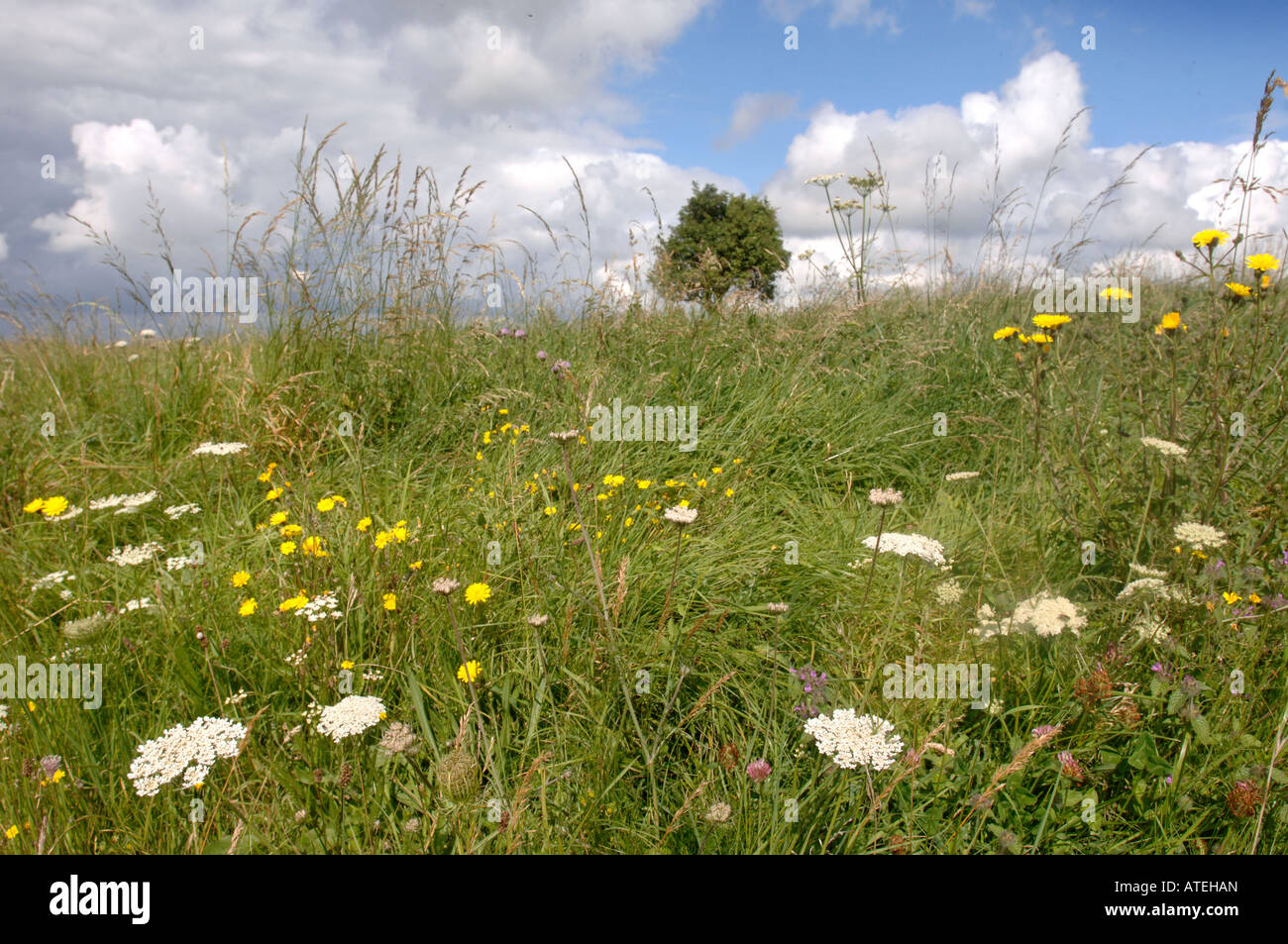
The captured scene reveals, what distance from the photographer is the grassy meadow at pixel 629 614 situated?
1.40 m

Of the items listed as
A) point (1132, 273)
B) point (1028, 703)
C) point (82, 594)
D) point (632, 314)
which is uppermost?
point (1132, 273)

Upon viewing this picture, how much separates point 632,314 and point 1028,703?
3.33 metres

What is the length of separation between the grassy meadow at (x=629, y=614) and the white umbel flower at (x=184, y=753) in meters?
0.04

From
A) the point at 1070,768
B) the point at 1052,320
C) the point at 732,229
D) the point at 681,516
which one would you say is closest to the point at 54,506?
the point at 681,516

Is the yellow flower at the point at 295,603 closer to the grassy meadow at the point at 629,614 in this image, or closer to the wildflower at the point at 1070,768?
the grassy meadow at the point at 629,614

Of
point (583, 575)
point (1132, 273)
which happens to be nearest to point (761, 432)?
point (583, 575)

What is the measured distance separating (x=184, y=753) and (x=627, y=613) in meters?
1.09

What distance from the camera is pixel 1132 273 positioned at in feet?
18.1

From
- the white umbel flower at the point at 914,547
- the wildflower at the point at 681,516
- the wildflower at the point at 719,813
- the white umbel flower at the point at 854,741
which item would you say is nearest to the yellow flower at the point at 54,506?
the wildflower at the point at 681,516

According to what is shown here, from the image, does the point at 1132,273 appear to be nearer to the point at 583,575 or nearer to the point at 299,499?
the point at 583,575

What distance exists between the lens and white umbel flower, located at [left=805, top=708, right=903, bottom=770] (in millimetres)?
1176

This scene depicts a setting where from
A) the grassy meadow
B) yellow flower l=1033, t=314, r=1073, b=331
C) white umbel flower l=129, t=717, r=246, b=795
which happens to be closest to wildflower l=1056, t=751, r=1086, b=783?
the grassy meadow

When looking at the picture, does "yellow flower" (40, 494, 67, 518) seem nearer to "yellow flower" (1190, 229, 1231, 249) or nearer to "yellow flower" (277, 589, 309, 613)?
"yellow flower" (277, 589, 309, 613)

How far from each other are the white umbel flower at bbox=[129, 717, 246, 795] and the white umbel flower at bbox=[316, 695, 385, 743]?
146 millimetres
